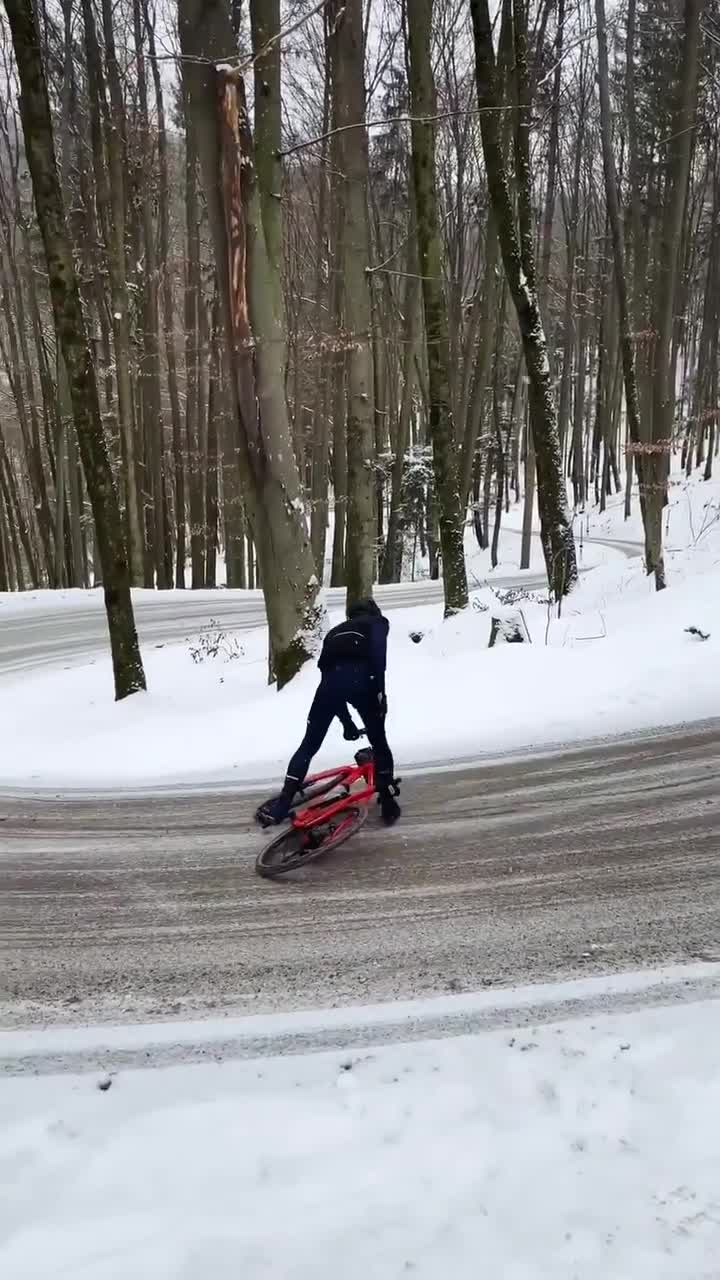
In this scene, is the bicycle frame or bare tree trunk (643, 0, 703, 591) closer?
the bicycle frame

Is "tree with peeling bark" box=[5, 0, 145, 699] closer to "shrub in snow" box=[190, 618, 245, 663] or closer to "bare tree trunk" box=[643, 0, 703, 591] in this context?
"shrub in snow" box=[190, 618, 245, 663]

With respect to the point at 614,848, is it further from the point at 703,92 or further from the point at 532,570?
the point at 532,570

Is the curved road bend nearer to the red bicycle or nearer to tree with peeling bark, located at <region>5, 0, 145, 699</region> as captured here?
the red bicycle

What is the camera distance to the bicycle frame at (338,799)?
5.36 m

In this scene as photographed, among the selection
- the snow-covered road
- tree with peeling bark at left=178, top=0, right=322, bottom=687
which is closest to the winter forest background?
tree with peeling bark at left=178, top=0, right=322, bottom=687

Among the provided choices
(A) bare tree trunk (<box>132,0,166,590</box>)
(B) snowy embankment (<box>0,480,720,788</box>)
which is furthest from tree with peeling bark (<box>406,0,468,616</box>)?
(A) bare tree trunk (<box>132,0,166,590</box>)

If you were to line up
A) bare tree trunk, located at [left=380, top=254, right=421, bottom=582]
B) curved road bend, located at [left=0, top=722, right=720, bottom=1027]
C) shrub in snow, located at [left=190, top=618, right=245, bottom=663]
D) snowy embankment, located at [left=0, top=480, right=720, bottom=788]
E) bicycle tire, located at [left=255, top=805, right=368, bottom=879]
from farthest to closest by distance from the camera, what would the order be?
1. bare tree trunk, located at [left=380, top=254, right=421, bottom=582]
2. shrub in snow, located at [left=190, top=618, right=245, bottom=663]
3. snowy embankment, located at [left=0, top=480, right=720, bottom=788]
4. bicycle tire, located at [left=255, top=805, right=368, bottom=879]
5. curved road bend, located at [left=0, top=722, right=720, bottom=1027]

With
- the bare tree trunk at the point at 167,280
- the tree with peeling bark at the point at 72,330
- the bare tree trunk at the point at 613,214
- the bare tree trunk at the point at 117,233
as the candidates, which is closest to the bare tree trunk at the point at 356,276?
the tree with peeling bark at the point at 72,330

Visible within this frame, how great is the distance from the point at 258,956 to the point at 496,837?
6.20ft

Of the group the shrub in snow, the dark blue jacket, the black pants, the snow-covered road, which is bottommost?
the snow-covered road

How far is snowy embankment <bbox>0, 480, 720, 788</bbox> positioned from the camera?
7305 millimetres

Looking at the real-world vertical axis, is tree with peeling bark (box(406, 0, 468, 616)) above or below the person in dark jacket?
above

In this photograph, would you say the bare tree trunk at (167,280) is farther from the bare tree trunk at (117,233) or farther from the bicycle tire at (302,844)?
the bicycle tire at (302,844)

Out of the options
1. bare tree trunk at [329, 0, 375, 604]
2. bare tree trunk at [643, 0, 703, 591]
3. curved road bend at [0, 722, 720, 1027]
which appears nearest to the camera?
curved road bend at [0, 722, 720, 1027]
